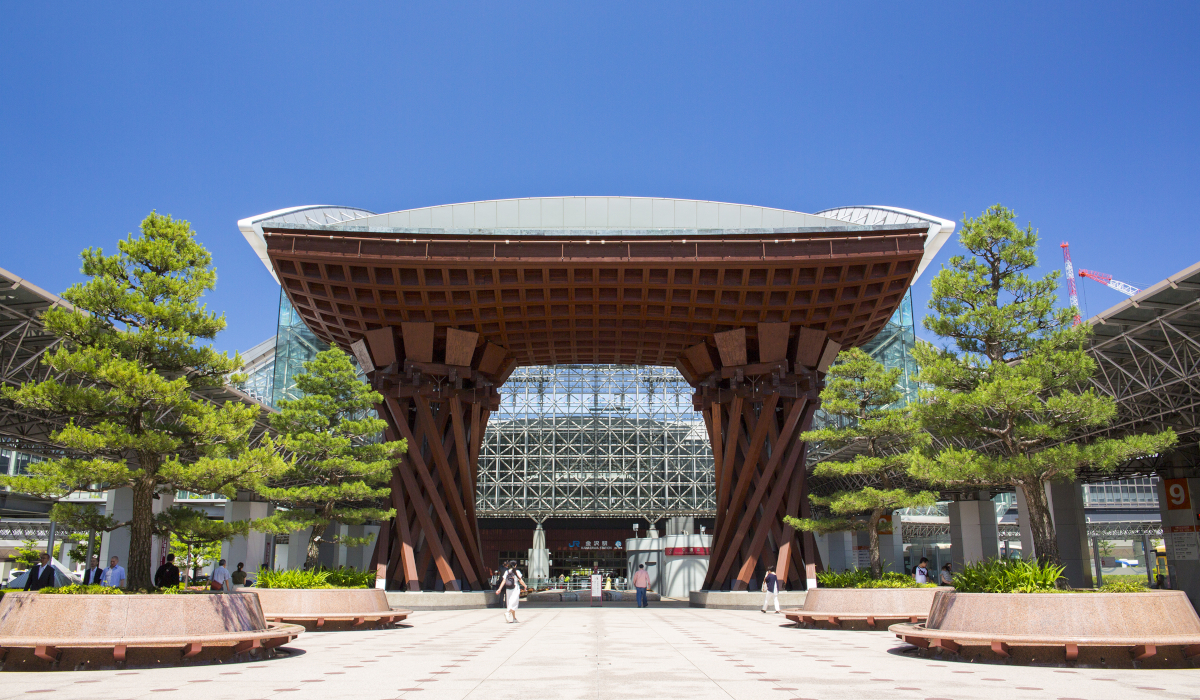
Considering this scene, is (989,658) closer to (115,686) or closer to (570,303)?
(115,686)

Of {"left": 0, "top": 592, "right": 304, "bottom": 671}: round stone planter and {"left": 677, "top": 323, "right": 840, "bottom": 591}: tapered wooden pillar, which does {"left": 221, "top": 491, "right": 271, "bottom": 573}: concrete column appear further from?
{"left": 0, "top": 592, "right": 304, "bottom": 671}: round stone planter

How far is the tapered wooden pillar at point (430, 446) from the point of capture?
2658cm

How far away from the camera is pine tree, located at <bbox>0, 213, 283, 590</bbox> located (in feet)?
38.0

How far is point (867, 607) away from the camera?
52.6 ft

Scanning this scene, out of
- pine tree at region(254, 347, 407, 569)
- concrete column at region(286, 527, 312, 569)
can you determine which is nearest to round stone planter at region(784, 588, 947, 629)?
pine tree at region(254, 347, 407, 569)

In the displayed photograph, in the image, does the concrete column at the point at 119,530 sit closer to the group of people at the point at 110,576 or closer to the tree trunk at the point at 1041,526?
the group of people at the point at 110,576

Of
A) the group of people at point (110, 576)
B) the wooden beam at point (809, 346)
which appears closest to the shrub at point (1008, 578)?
the group of people at point (110, 576)

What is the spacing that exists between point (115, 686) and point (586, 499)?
4823 centimetres

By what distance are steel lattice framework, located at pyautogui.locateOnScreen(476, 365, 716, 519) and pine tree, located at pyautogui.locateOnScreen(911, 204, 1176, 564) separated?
40.8 m

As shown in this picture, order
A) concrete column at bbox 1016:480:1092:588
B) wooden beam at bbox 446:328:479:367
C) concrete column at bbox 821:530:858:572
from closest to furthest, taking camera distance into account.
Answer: wooden beam at bbox 446:328:479:367, concrete column at bbox 1016:480:1092:588, concrete column at bbox 821:530:858:572

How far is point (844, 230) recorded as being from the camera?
24062 mm

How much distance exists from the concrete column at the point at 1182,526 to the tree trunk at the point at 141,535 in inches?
1132

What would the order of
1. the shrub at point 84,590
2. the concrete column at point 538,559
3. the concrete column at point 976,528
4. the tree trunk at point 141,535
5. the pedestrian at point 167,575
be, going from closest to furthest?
the shrub at point 84,590, the tree trunk at point 141,535, the pedestrian at point 167,575, the concrete column at point 976,528, the concrete column at point 538,559

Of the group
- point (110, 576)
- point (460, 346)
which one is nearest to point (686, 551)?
point (460, 346)
